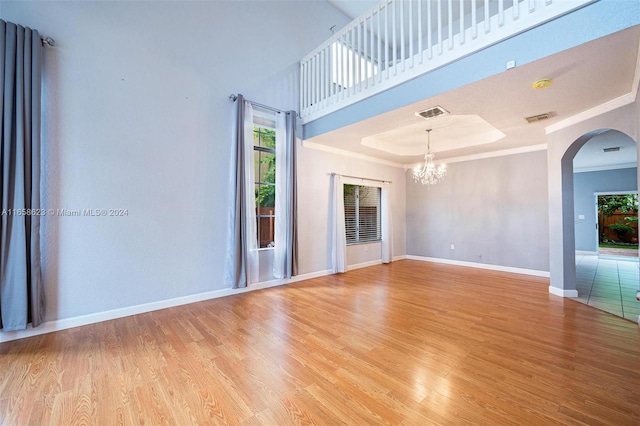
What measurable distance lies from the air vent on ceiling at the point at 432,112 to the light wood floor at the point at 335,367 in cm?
264

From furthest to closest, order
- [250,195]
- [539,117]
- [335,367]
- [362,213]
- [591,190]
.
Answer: [591,190]
[362,213]
[250,195]
[539,117]
[335,367]

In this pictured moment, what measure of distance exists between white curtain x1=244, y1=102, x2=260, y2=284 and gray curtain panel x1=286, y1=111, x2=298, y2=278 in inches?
24.8

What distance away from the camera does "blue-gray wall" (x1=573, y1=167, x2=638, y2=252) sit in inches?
294

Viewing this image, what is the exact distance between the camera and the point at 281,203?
4645mm

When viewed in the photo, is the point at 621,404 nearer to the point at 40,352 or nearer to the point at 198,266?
the point at 198,266

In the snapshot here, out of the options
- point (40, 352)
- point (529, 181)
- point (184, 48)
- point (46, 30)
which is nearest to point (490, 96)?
point (529, 181)

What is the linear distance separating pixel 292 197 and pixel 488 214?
15.0 ft

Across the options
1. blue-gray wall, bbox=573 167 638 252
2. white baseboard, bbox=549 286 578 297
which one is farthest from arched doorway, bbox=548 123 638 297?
blue-gray wall, bbox=573 167 638 252

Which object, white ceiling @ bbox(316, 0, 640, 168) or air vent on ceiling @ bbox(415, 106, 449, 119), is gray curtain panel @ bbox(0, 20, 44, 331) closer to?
white ceiling @ bbox(316, 0, 640, 168)

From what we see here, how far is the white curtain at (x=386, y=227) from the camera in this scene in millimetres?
6660

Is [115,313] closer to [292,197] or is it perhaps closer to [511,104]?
[292,197]

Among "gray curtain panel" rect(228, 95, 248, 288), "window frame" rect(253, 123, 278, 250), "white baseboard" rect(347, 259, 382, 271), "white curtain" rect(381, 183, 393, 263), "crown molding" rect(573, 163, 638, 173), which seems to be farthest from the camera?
"crown molding" rect(573, 163, 638, 173)

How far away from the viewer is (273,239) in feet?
15.5

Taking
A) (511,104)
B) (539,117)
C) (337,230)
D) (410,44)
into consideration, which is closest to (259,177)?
(337,230)
